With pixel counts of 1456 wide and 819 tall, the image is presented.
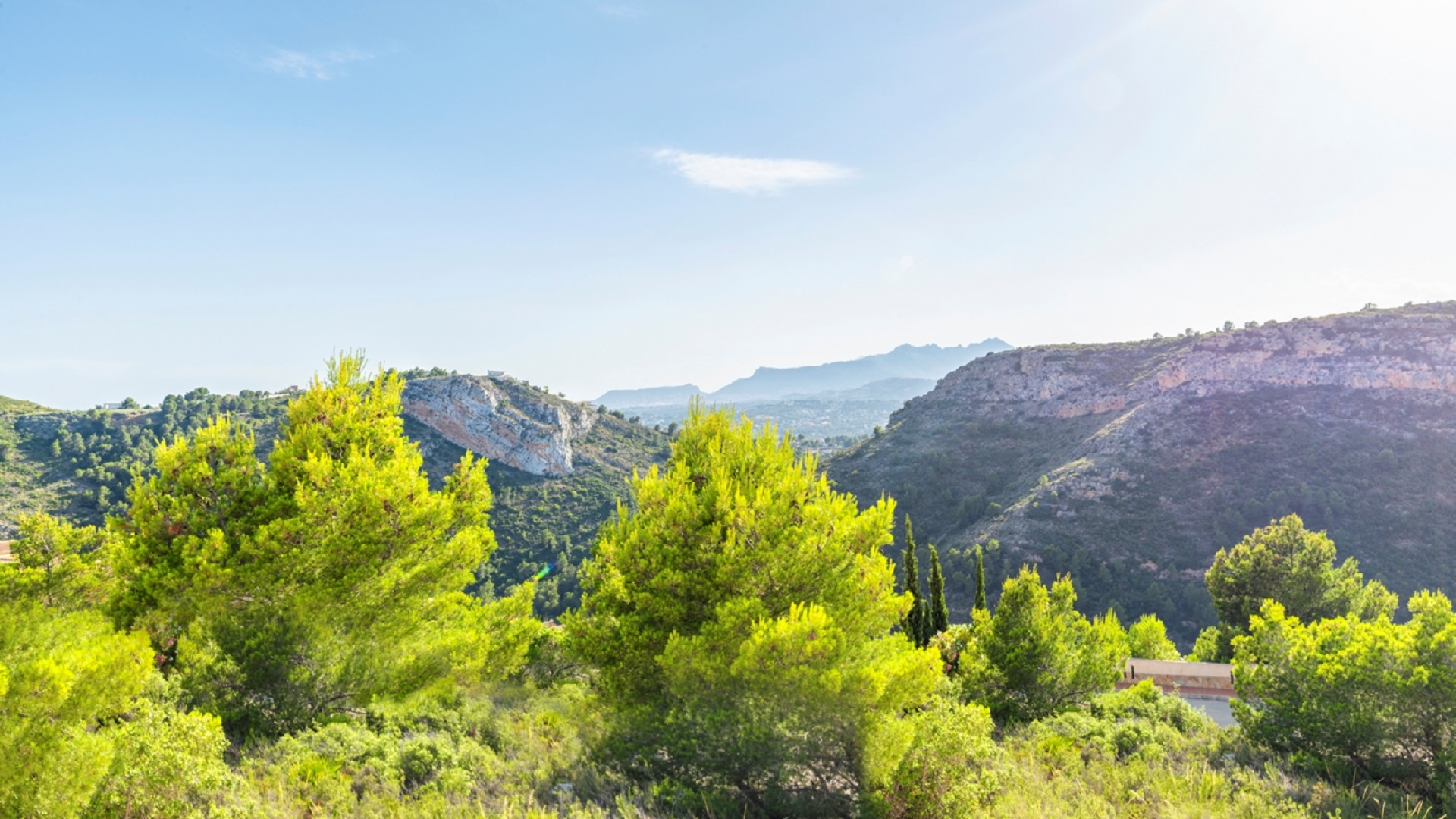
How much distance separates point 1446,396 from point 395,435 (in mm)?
76584

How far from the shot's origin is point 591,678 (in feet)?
34.1

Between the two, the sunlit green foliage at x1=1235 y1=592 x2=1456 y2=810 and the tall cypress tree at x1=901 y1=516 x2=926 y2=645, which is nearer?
the sunlit green foliage at x1=1235 y1=592 x2=1456 y2=810

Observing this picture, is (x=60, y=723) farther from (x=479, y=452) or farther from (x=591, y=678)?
(x=479, y=452)

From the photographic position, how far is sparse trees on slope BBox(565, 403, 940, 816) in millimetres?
7355

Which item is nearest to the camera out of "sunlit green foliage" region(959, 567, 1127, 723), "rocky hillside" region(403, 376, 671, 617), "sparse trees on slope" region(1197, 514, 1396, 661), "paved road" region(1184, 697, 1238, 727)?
"sunlit green foliage" region(959, 567, 1127, 723)

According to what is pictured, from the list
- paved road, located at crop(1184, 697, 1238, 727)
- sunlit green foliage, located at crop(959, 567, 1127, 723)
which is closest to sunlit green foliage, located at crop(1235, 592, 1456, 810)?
sunlit green foliage, located at crop(959, 567, 1127, 723)

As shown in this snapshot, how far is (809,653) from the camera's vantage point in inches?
284

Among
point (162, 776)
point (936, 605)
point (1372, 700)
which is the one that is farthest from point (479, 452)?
point (1372, 700)

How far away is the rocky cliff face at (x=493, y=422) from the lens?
7675 cm

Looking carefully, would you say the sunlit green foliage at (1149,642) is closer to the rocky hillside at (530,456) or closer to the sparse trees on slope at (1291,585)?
the sparse trees on slope at (1291,585)

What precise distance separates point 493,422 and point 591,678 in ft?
239

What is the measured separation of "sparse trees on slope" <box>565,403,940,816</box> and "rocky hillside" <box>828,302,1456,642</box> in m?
38.8

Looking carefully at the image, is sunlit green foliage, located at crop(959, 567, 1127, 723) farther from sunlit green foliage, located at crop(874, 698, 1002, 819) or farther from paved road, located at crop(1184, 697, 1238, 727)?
sunlit green foliage, located at crop(874, 698, 1002, 819)

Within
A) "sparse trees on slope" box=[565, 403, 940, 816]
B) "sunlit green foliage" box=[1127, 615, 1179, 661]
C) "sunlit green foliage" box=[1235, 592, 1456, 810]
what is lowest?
"sunlit green foliage" box=[1127, 615, 1179, 661]
